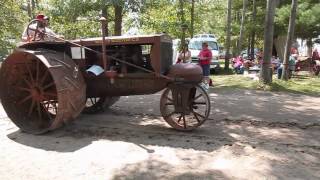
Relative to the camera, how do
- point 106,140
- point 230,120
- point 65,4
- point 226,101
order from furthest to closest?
point 65,4
point 226,101
point 230,120
point 106,140

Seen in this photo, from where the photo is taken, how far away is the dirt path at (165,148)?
602cm

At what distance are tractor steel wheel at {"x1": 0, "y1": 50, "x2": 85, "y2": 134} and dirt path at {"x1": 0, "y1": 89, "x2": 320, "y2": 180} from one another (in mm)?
331

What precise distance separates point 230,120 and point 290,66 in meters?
10.0

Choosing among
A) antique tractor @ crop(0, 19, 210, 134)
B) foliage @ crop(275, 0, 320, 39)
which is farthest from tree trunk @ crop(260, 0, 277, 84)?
antique tractor @ crop(0, 19, 210, 134)

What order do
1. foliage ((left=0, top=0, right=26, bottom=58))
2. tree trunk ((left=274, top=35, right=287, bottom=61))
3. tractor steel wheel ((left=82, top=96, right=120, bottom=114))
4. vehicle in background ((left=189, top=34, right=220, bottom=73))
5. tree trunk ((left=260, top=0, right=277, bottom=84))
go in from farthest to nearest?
1. tree trunk ((left=274, top=35, right=287, bottom=61))
2. vehicle in background ((left=189, top=34, right=220, bottom=73))
3. foliage ((left=0, top=0, right=26, bottom=58))
4. tree trunk ((left=260, top=0, right=277, bottom=84))
5. tractor steel wheel ((left=82, top=96, right=120, bottom=114))

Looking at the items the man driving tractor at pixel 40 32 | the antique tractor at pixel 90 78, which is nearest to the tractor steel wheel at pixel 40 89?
the antique tractor at pixel 90 78

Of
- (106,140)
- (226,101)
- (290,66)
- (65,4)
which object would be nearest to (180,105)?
(106,140)

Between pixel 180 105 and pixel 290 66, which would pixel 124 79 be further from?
pixel 290 66

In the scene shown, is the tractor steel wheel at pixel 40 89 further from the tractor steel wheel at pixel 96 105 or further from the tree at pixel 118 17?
the tree at pixel 118 17

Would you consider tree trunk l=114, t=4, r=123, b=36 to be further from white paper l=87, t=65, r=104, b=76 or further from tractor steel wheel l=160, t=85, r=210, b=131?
tractor steel wheel l=160, t=85, r=210, b=131

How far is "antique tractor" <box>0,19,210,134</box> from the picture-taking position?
308 inches

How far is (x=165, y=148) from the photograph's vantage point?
23.2 feet

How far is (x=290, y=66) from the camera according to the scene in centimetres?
1822

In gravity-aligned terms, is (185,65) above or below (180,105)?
above
